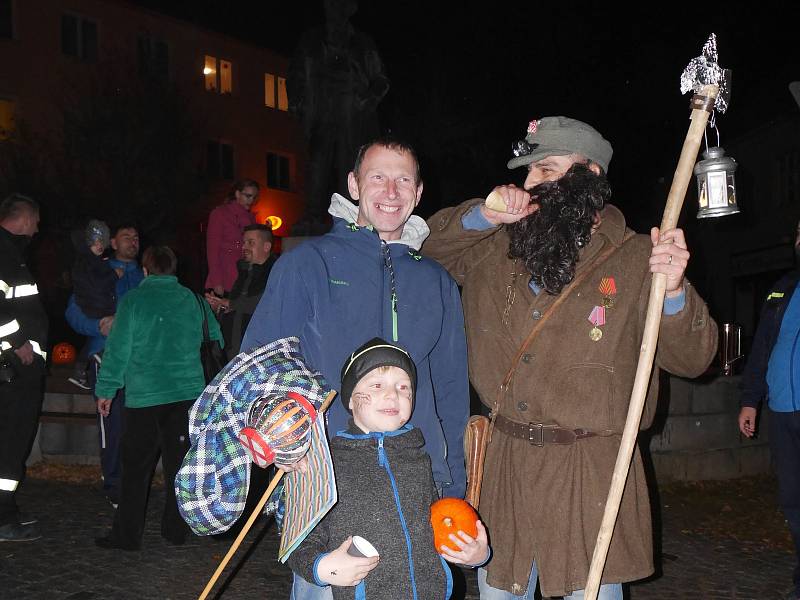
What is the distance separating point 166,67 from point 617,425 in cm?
3084

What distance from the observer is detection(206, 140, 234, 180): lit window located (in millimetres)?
32531

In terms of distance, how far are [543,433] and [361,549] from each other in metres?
0.82

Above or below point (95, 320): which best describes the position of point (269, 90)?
above

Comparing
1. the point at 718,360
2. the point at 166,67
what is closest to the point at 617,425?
the point at 718,360

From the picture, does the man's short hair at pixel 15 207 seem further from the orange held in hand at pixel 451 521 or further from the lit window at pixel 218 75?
the lit window at pixel 218 75

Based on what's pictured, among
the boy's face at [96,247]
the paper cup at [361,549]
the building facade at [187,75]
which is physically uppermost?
the building facade at [187,75]

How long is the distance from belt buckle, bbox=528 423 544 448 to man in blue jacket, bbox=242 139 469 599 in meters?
0.26

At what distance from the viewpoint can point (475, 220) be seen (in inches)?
122

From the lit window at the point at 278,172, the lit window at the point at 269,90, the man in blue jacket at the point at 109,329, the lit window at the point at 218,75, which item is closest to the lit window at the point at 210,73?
the lit window at the point at 218,75

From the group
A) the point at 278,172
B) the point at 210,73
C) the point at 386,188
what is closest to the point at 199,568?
the point at 386,188

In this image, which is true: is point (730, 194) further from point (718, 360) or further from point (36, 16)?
point (36, 16)

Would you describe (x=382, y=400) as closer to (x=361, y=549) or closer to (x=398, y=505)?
(x=398, y=505)

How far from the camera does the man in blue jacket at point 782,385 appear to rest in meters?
5.18

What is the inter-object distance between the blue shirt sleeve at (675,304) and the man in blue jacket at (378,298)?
28.3 inches
